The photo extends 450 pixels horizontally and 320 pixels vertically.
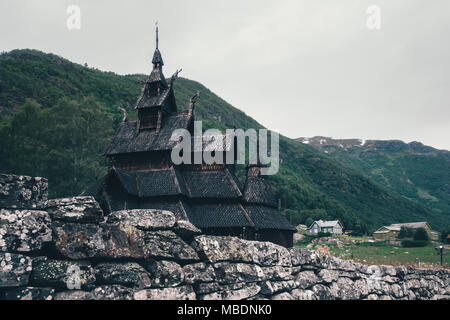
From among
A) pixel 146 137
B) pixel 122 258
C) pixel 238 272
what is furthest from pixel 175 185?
pixel 122 258

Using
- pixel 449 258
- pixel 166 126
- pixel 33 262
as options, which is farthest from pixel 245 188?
pixel 33 262

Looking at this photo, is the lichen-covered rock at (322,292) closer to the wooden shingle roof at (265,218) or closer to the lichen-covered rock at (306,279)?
the lichen-covered rock at (306,279)

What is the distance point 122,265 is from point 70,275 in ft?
3.59

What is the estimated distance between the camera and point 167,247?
9117mm

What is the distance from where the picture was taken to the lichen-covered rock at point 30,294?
6.72m

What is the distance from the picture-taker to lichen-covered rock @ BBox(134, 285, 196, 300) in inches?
320

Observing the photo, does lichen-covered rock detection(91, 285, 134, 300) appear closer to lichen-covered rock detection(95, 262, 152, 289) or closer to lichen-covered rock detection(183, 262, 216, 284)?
lichen-covered rock detection(95, 262, 152, 289)

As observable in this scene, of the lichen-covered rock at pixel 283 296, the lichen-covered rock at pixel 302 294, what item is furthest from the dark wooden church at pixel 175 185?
the lichen-covered rock at pixel 283 296

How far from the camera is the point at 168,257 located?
9000mm

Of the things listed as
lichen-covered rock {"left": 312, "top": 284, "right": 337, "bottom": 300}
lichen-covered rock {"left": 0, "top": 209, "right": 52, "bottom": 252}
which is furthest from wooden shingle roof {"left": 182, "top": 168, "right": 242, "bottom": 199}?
lichen-covered rock {"left": 0, "top": 209, "right": 52, "bottom": 252}

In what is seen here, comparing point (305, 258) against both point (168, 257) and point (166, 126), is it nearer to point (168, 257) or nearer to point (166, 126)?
point (168, 257)

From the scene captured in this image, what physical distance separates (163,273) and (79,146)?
54.7m

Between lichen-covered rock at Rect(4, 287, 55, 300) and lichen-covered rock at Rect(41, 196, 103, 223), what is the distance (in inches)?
55.9

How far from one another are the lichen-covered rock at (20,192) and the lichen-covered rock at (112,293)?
6.94ft
